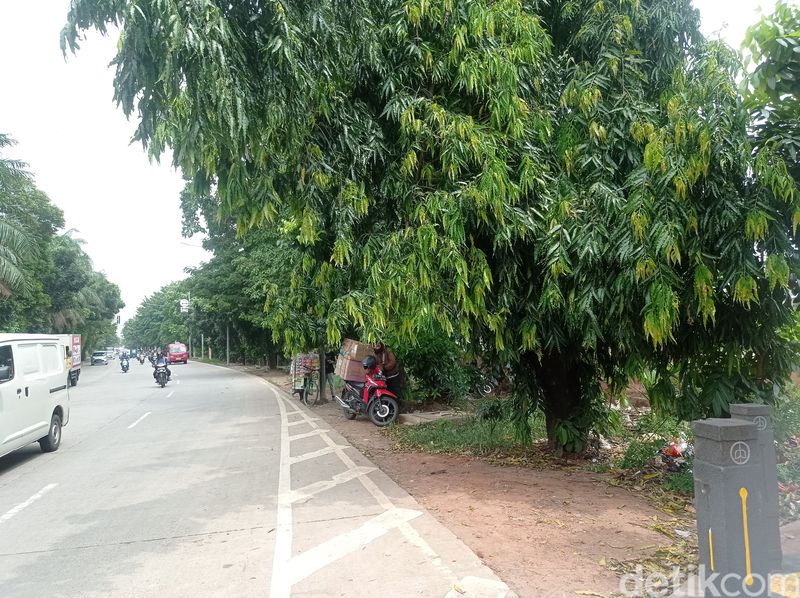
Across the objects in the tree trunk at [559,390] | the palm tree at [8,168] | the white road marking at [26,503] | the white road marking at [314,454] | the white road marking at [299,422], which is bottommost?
the white road marking at [299,422]

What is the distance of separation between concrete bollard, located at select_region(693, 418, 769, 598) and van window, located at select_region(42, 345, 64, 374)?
34.2ft

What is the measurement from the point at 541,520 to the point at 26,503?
6224mm

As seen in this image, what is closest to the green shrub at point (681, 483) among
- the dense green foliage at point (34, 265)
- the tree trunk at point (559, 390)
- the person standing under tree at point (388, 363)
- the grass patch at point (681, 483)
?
the grass patch at point (681, 483)

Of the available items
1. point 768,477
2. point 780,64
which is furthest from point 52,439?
point 780,64

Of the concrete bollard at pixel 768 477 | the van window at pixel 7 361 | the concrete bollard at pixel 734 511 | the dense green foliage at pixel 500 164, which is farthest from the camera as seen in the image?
the van window at pixel 7 361

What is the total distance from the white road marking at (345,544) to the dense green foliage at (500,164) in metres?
1.87

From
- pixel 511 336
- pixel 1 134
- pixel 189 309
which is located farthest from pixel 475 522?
pixel 189 309

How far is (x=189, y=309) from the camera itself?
53750 mm

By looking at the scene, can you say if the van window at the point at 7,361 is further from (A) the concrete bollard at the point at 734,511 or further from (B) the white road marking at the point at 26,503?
(A) the concrete bollard at the point at 734,511

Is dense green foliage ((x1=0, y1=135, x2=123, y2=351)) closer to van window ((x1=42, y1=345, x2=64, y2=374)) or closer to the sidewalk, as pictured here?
van window ((x1=42, y1=345, x2=64, y2=374))

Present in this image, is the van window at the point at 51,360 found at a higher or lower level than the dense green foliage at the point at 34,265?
lower

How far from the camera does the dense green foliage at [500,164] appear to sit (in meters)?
5.15

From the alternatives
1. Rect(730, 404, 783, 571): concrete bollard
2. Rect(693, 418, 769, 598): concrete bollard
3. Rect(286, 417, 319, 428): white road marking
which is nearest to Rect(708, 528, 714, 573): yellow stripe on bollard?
Rect(693, 418, 769, 598): concrete bollard

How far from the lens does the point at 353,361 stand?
1403 centimetres
